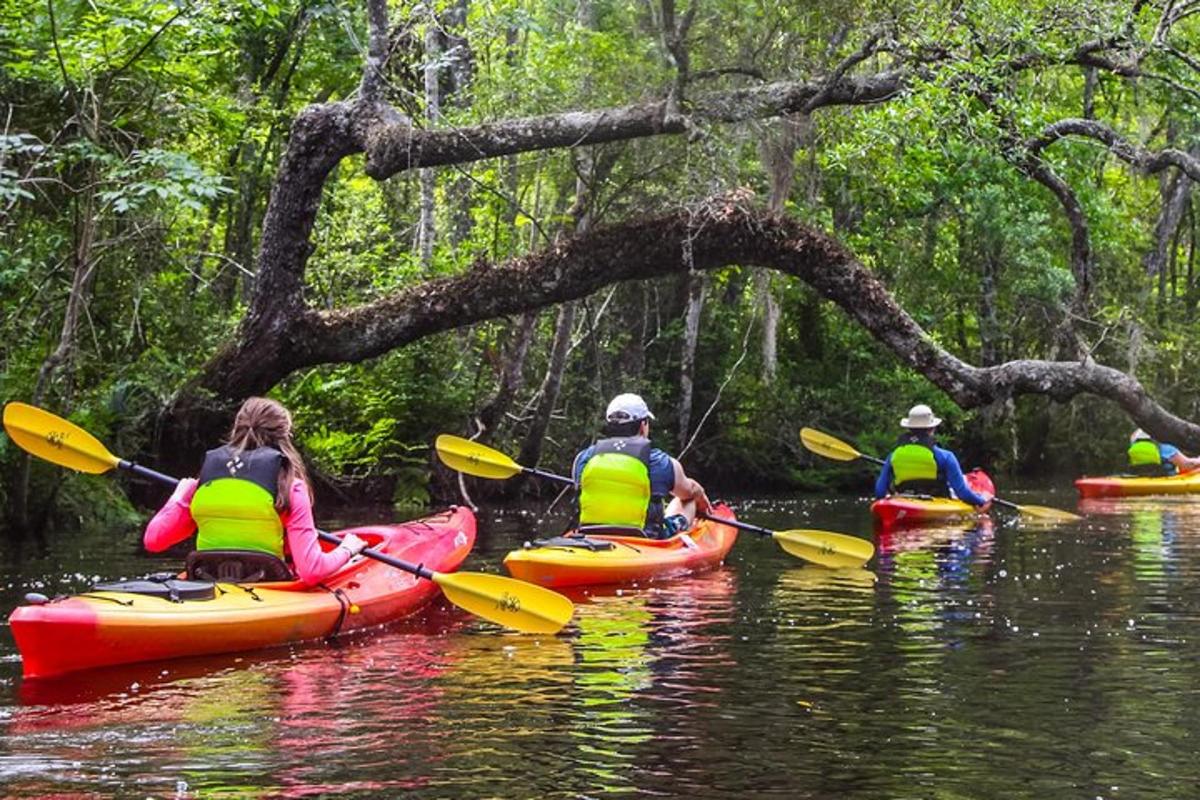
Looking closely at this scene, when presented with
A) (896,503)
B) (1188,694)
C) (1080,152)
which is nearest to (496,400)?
(896,503)

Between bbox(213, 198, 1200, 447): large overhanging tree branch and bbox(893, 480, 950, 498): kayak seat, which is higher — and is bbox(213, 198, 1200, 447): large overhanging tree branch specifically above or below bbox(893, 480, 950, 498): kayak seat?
above

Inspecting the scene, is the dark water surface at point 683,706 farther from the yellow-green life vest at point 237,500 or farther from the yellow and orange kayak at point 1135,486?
the yellow and orange kayak at point 1135,486

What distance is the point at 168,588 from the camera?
7457mm

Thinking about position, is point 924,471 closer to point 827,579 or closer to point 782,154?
point 782,154

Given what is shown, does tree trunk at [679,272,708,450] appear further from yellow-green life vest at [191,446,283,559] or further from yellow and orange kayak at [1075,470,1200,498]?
yellow-green life vest at [191,446,283,559]

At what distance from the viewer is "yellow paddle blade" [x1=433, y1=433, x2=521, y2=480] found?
13117mm

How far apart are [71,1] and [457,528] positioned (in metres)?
6.26

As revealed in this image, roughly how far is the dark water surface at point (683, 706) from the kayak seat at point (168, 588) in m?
0.35

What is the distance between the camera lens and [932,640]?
27.2ft

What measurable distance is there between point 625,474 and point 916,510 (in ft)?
20.2

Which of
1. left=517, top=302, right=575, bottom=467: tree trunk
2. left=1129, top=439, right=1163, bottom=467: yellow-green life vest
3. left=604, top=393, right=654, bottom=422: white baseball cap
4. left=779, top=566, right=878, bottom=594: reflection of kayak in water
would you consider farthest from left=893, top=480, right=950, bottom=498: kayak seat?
left=1129, top=439, right=1163, bottom=467: yellow-green life vest

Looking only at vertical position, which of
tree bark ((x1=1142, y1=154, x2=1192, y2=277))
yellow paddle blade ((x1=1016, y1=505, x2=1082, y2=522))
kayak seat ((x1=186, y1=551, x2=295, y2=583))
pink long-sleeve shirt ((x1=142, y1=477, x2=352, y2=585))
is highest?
tree bark ((x1=1142, y1=154, x2=1192, y2=277))

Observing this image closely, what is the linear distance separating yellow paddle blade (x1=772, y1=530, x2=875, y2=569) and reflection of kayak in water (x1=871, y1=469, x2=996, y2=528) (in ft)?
13.7

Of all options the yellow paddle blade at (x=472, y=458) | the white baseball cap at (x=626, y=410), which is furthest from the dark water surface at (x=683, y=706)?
the yellow paddle blade at (x=472, y=458)
